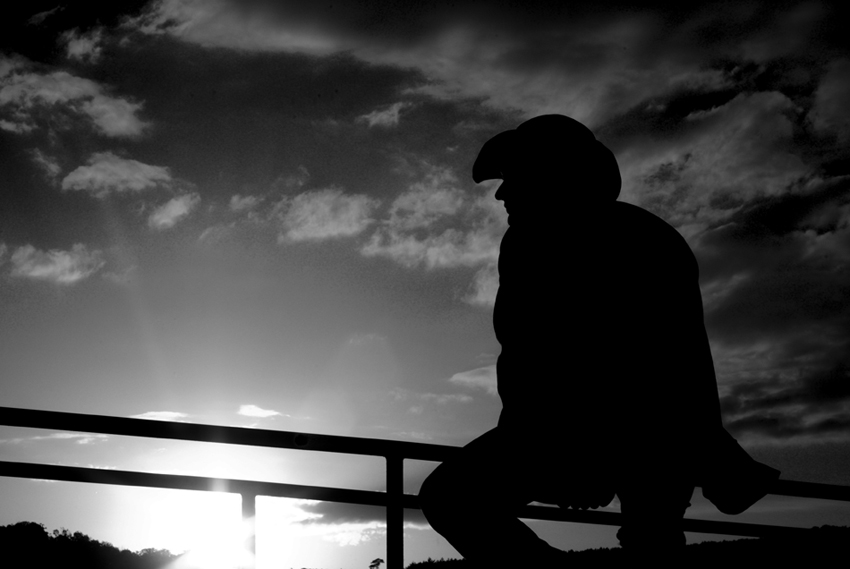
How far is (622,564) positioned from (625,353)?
65cm

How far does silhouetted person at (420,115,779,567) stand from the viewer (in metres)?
1.95

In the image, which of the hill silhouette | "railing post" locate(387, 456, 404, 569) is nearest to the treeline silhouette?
the hill silhouette

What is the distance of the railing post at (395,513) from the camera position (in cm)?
349

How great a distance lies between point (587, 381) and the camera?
6.64 feet

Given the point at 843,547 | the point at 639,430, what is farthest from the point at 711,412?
the point at 843,547

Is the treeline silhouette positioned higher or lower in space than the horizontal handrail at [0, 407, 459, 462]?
lower

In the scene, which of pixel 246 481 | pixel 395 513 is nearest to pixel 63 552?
pixel 246 481

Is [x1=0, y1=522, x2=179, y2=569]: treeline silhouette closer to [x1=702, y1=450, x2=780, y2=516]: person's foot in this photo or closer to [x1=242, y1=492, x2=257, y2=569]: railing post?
[x1=242, y1=492, x2=257, y2=569]: railing post

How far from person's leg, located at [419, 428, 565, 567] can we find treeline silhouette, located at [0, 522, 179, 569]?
1.57 m

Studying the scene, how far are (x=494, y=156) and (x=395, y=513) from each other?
202cm

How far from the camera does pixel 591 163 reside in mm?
2229

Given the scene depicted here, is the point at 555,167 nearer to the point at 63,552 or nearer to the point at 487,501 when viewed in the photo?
the point at 487,501

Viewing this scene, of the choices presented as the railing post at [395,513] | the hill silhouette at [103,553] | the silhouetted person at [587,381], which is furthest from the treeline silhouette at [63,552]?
the silhouetted person at [587,381]

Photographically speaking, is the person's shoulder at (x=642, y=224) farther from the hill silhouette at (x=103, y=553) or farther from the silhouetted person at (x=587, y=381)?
the hill silhouette at (x=103, y=553)
